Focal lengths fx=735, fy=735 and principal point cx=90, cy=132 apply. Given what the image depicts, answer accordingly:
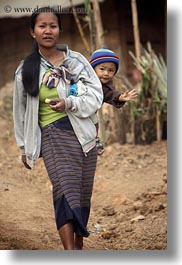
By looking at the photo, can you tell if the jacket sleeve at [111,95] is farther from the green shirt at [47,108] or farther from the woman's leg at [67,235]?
the woman's leg at [67,235]

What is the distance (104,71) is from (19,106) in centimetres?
47

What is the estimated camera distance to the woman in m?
3.37

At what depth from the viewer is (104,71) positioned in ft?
11.9

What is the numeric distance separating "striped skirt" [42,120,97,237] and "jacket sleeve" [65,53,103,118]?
0.39 ft

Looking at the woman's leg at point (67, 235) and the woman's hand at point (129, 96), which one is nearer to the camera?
the woman's leg at point (67, 235)

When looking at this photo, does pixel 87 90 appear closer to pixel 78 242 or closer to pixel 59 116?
pixel 59 116

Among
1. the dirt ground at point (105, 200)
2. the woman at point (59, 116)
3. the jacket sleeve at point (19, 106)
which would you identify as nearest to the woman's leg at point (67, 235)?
the woman at point (59, 116)

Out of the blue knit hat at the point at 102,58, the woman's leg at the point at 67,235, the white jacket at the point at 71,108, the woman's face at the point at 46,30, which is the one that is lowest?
the woman's leg at the point at 67,235

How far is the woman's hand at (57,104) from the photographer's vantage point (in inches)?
129

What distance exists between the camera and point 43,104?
3.39 m

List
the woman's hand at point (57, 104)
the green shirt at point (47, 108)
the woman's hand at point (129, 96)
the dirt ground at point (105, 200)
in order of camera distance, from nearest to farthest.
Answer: the woman's hand at point (57, 104)
the green shirt at point (47, 108)
the woman's hand at point (129, 96)
the dirt ground at point (105, 200)

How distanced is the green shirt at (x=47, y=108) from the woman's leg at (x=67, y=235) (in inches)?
19.0

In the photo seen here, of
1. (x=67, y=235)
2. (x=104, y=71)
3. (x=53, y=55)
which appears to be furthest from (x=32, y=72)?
(x=67, y=235)

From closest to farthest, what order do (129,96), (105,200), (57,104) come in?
1. (57,104)
2. (129,96)
3. (105,200)
